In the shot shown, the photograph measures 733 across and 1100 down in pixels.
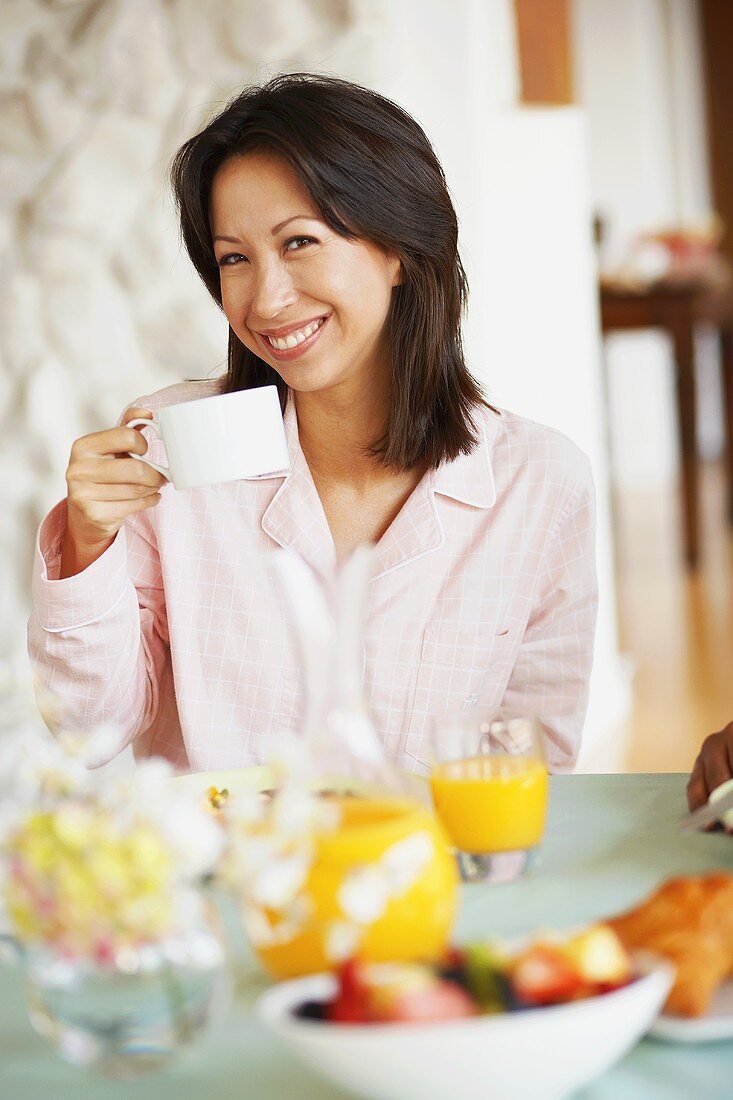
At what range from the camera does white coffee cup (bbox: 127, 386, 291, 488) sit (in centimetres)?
111

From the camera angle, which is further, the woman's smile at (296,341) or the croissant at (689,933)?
the woman's smile at (296,341)

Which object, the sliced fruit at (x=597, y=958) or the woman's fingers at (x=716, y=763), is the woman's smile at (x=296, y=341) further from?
the sliced fruit at (x=597, y=958)

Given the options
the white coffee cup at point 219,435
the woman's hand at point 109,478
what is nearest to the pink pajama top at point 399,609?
the woman's hand at point 109,478

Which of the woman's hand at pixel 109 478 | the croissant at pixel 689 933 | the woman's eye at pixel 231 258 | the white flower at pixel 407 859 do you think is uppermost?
the woman's eye at pixel 231 258

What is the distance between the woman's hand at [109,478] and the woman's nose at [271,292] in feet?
0.58

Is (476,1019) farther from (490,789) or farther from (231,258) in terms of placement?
(231,258)

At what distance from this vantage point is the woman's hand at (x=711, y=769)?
0.94m

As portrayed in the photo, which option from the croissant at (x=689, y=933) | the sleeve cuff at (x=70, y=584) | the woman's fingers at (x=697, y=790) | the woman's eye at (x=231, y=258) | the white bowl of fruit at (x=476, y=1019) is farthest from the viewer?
the woman's eye at (x=231, y=258)

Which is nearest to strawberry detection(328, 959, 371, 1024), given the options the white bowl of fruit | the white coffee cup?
the white bowl of fruit

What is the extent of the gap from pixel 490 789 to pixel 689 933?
0.21 m

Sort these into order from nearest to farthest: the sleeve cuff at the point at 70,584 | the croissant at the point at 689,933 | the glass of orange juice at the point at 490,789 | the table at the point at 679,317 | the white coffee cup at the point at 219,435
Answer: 1. the croissant at the point at 689,933
2. the glass of orange juice at the point at 490,789
3. the white coffee cup at the point at 219,435
4. the sleeve cuff at the point at 70,584
5. the table at the point at 679,317

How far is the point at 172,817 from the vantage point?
0.51m

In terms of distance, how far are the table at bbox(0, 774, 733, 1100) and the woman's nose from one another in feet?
1.77

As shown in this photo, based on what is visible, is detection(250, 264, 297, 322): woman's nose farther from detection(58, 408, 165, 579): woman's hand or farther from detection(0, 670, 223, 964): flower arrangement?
detection(0, 670, 223, 964): flower arrangement
